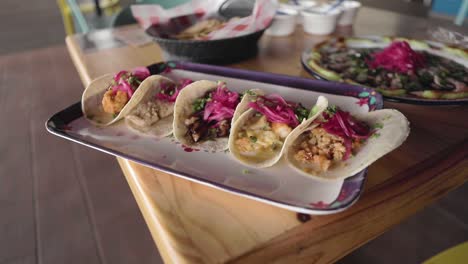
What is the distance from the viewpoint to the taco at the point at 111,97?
104cm

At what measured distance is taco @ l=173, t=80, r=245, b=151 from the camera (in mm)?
928

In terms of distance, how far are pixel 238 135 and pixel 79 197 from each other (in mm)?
1489

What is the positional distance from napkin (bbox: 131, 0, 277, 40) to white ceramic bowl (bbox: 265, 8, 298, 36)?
0.28 meters

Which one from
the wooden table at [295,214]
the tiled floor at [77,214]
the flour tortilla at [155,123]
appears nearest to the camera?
the wooden table at [295,214]

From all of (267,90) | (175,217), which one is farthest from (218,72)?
(175,217)

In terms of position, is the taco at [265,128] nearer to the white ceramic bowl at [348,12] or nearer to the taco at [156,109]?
the taco at [156,109]

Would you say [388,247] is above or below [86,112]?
below

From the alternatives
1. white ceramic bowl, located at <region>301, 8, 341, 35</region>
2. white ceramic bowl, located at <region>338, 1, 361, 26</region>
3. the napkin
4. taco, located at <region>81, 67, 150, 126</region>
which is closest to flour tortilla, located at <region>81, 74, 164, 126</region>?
taco, located at <region>81, 67, 150, 126</region>

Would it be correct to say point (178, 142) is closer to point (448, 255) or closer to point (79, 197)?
point (448, 255)

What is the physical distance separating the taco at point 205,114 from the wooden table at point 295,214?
0.17 metres

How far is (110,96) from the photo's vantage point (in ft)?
3.59

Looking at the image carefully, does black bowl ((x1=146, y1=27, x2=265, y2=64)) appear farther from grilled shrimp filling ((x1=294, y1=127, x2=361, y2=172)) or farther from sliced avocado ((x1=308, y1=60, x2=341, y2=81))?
grilled shrimp filling ((x1=294, y1=127, x2=361, y2=172))

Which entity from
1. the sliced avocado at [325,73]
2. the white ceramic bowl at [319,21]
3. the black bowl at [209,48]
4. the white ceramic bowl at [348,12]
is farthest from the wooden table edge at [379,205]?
the white ceramic bowl at [348,12]

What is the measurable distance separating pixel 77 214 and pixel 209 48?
1.23 metres
